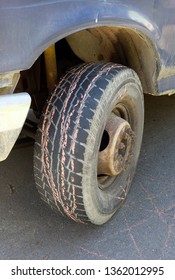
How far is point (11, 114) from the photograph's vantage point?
2113 mm

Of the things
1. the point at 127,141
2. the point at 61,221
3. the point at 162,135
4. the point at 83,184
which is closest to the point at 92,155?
the point at 83,184

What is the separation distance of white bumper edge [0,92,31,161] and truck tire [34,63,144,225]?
31 centimetres

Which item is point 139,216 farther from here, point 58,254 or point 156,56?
point 156,56

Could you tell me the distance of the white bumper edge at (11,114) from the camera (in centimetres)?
208

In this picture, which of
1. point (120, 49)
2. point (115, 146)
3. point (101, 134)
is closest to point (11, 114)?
point (101, 134)

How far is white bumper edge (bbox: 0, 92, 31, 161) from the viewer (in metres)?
2.08

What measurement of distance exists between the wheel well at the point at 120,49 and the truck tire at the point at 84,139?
0.14m

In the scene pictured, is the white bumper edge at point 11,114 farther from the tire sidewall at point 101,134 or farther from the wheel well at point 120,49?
the wheel well at point 120,49

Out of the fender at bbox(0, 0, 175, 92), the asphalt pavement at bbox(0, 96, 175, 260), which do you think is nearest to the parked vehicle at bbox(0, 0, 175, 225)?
the fender at bbox(0, 0, 175, 92)

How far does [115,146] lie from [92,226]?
0.55 meters

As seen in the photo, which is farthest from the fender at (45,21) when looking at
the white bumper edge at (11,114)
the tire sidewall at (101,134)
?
the tire sidewall at (101,134)

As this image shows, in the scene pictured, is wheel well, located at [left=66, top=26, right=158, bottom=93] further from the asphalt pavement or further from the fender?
the asphalt pavement

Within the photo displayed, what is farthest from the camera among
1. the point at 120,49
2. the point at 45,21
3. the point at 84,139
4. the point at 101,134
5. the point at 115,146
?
the point at 120,49

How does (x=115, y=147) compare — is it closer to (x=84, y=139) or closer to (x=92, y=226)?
(x=84, y=139)
